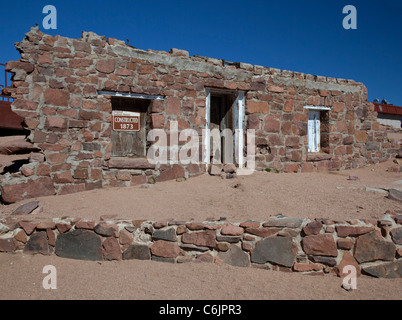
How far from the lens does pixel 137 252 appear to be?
3352mm

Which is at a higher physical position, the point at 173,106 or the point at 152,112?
the point at 173,106

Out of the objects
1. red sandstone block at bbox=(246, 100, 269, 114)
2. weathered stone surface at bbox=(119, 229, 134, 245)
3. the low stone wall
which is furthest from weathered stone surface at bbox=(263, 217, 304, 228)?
red sandstone block at bbox=(246, 100, 269, 114)

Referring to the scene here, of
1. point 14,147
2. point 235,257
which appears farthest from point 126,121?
point 14,147

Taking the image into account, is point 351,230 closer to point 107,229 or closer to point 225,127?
point 107,229

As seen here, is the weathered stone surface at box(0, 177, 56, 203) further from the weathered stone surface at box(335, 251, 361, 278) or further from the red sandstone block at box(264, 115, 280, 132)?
the red sandstone block at box(264, 115, 280, 132)

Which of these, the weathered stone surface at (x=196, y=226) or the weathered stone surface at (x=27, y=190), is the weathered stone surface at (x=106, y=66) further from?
the weathered stone surface at (x=196, y=226)

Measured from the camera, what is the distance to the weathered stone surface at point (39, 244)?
3506mm

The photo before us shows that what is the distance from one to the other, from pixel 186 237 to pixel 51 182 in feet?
10.3

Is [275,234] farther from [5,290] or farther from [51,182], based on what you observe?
[51,182]

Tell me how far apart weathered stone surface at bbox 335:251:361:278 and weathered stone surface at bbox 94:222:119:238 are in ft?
7.90

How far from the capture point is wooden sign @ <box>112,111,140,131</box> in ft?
19.7

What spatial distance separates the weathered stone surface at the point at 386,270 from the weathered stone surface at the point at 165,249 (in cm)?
199

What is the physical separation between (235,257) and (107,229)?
146cm
